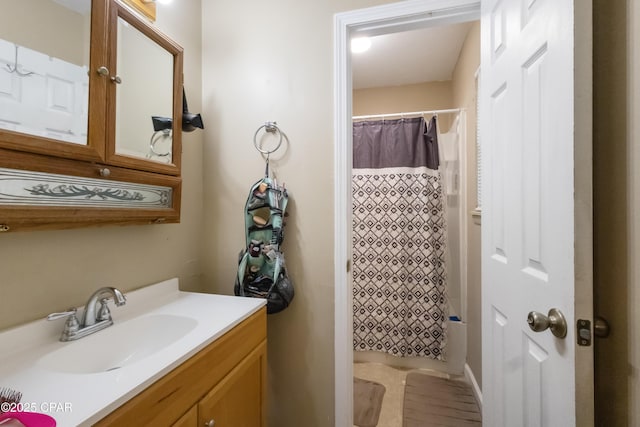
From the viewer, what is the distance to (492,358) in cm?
107

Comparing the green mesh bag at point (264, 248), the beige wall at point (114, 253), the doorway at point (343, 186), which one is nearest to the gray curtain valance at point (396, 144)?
the doorway at point (343, 186)

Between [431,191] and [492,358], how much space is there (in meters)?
1.31

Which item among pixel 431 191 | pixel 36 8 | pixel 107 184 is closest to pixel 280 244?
pixel 107 184

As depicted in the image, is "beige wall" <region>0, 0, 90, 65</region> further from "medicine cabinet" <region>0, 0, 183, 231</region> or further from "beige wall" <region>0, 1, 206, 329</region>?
"beige wall" <region>0, 1, 206, 329</region>

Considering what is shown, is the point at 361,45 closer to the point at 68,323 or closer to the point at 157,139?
the point at 157,139

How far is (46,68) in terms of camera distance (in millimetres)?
784

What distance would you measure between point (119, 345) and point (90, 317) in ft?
0.43

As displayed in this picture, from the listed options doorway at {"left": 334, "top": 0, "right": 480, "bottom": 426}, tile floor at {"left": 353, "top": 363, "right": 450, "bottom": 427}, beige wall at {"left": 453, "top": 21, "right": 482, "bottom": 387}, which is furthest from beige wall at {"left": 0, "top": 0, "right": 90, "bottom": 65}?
tile floor at {"left": 353, "top": 363, "right": 450, "bottom": 427}

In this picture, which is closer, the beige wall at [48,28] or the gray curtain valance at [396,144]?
the beige wall at [48,28]

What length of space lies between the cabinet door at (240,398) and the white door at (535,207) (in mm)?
906

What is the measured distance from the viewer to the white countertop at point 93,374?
533 millimetres

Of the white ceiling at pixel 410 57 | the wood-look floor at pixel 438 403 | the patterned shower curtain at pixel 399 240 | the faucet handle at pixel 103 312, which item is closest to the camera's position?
the faucet handle at pixel 103 312

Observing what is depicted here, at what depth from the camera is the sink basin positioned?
2.53 ft

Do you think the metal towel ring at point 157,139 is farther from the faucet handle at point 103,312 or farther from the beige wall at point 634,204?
the beige wall at point 634,204
